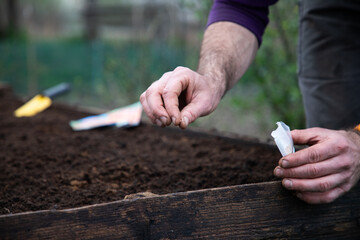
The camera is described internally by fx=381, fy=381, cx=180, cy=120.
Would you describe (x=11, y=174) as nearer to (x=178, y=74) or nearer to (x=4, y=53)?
(x=178, y=74)

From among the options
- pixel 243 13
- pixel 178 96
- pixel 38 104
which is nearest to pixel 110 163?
pixel 178 96

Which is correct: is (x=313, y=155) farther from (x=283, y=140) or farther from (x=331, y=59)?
(x=331, y=59)

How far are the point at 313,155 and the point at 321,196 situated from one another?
0.15 meters

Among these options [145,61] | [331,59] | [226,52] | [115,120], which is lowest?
[145,61]

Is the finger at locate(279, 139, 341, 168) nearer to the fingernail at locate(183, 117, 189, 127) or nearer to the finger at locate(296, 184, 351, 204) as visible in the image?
the finger at locate(296, 184, 351, 204)

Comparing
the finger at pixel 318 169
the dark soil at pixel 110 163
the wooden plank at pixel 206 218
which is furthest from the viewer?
the dark soil at pixel 110 163

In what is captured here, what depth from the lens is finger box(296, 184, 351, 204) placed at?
1222 mm

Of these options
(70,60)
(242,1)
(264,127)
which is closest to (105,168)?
(242,1)

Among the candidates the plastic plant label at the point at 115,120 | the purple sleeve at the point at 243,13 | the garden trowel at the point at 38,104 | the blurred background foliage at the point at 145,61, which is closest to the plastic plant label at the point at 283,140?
the purple sleeve at the point at 243,13

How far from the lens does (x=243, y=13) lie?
187cm

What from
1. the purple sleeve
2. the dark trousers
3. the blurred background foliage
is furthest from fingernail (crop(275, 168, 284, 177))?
the blurred background foliage

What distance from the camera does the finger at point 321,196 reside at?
1222 mm

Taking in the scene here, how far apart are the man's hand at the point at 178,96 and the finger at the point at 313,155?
339 millimetres

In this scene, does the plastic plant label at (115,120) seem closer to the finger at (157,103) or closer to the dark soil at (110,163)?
the dark soil at (110,163)
